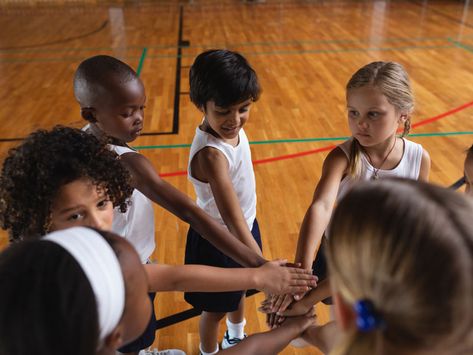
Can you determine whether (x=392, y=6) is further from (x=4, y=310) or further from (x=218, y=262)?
(x=4, y=310)

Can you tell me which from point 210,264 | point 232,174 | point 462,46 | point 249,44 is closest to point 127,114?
point 232,174

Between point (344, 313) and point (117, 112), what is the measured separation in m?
→ 1.12

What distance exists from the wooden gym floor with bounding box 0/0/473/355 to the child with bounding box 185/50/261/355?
65cm

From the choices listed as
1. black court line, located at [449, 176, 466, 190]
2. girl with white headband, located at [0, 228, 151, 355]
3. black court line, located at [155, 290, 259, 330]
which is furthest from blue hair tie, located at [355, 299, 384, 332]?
black court line, located at [449, 176, 466, 190]

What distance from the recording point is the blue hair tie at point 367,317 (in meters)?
0.65

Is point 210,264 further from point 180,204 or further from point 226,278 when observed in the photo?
point 226,278

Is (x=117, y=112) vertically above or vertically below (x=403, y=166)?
above

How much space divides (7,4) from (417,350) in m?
12.1

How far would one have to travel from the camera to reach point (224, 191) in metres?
1.54

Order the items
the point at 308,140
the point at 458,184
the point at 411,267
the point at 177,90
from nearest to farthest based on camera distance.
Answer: the point at 411,267 → the point at 458,184 → the point at 308,140 → the point at 177,90

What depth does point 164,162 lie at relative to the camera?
3637 mm

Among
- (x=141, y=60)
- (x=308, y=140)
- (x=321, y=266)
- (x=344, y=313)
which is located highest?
(x=344, y=313)

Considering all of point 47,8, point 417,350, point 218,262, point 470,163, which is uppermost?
point 417,350

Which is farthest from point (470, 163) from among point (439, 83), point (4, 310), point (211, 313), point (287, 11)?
point (287, 11)
